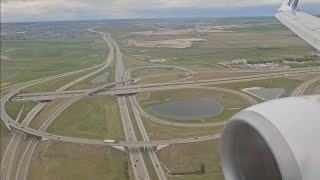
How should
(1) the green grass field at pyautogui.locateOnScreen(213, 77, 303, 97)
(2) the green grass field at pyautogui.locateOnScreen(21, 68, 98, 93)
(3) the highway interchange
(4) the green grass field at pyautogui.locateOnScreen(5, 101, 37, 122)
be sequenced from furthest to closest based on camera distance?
(2) the green grass field at pyautogui.locateOnScreen(21, 68, 98, 93), (1) the green grass field at pyautogui.locateOnScreen(213, 77, 303, 97), (4) the green grass field at pyautogui.locateOnScreen(5, 101, 37, 122), (3) the highway interchange

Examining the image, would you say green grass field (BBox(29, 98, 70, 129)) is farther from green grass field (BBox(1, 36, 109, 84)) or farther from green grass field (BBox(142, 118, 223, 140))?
green grass field (BBox(1, 36, 109, 84))

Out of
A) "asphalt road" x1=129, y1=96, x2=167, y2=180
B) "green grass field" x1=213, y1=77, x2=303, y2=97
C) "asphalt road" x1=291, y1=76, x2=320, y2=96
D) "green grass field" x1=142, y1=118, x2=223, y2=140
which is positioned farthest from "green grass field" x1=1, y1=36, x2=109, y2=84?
"asphalt road" x1=291, y1=76, x2=320, y2=96

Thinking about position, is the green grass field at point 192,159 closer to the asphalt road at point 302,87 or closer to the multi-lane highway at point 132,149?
the multi-lane highway at point 132,149

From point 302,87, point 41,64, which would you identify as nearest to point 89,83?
point 41,64

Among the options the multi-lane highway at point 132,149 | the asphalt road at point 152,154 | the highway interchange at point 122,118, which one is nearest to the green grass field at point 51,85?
the highway interchange at point 122,118

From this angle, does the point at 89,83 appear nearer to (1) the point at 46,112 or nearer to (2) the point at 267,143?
(1) the point at 46,112

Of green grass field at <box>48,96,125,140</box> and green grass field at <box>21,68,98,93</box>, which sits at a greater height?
green grass field at <box>48,96,125,140</box>
